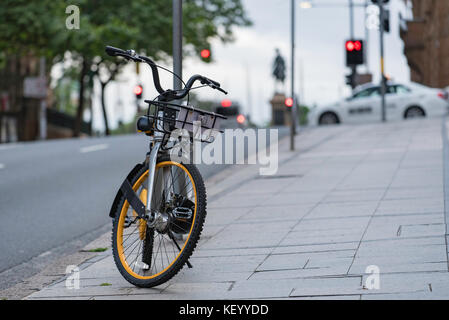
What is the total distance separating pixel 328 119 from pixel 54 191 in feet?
57.8

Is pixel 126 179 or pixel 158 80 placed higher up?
pixel 158 80

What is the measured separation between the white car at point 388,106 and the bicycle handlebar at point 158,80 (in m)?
22.1

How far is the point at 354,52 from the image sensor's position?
27.6m

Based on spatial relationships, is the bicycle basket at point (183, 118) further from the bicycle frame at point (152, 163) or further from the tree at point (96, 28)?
the tree at point (96, 28)

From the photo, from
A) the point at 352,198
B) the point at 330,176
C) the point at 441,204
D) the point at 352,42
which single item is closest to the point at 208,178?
the point at 330,176

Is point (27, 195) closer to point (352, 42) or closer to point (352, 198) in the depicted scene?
point (352, 198)

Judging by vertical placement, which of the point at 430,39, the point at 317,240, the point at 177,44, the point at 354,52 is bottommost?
the point at 317,240

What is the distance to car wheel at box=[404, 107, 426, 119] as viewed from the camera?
27159mm

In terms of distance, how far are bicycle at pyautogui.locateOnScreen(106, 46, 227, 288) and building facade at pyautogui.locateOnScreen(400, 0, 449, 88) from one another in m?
34.8

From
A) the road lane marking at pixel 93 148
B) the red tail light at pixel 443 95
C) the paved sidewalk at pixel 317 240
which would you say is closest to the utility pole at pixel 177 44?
the paved sidewalk at pixel 317 240

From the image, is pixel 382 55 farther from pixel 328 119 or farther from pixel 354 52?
pixel 328 119

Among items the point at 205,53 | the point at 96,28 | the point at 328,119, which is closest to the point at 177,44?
the point at 205,53

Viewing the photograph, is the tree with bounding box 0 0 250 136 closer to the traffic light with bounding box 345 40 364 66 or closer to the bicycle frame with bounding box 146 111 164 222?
the traffic light with bounding box 345 40 364 66
